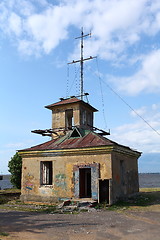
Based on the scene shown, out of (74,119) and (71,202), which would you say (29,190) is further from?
(74,119)

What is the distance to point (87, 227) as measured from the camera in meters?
9.54

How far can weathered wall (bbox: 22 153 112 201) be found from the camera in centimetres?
1548

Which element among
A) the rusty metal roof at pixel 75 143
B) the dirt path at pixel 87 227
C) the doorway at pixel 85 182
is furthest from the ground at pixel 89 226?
the rusty metal roof at pixel 75 143

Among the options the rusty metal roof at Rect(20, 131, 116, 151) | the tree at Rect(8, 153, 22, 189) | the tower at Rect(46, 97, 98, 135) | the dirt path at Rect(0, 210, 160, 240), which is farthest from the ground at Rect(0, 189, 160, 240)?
the tree at Rect(8, 153, 22, 189)

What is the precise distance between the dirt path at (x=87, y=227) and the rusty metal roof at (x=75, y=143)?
199 inches

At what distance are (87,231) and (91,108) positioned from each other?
45.9 ft

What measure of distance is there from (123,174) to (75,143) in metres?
4.20

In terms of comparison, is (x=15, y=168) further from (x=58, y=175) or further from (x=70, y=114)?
(x=58, y=175)

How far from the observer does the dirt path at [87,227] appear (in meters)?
8.20

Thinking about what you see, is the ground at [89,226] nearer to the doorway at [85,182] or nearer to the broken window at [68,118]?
the doorway at [85,182]

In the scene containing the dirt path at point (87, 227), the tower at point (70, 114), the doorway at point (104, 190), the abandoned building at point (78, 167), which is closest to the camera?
the dirt path at point (87, 227)

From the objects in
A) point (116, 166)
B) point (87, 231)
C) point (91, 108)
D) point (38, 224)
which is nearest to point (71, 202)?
point (116, 166)

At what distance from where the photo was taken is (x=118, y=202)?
15.5 m

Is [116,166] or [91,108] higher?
[91,108]
